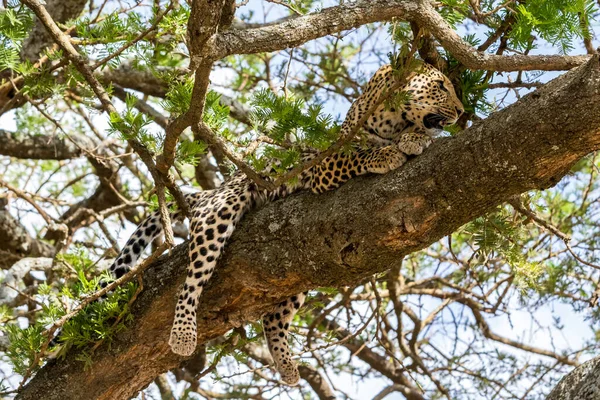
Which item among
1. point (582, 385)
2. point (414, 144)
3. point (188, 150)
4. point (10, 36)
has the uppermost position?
point (10, 36)

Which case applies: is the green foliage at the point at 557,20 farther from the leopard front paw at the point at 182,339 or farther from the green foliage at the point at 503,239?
the leopard front paw at the point at 182,339

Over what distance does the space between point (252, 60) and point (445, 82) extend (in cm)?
489

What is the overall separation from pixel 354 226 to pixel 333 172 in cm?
59

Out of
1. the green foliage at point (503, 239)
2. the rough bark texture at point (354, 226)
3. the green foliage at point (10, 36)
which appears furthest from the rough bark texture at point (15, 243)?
the green foliage at point (503, 239)

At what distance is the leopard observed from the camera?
503 centimetres

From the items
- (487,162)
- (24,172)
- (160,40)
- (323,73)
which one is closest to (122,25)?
(160,40)

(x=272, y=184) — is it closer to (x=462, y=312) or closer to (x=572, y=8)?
(x=572, y=8)

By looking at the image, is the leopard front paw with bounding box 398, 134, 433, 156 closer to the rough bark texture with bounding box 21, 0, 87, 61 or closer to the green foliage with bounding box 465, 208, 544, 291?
the green foliage with bounding box 465, 208, 544, 291

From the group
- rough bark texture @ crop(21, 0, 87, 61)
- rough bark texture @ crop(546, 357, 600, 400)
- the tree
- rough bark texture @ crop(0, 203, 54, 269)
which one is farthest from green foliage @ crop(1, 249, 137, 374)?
rough bark texture @ crop(21, 0, 87, 61)

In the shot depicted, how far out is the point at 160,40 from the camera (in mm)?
5961

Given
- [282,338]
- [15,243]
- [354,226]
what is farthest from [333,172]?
[15,243]

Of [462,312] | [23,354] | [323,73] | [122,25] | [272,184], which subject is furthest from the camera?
[323,73]

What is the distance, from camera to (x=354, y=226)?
4633 mm

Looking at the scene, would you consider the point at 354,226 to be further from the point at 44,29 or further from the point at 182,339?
the point at 44,29
